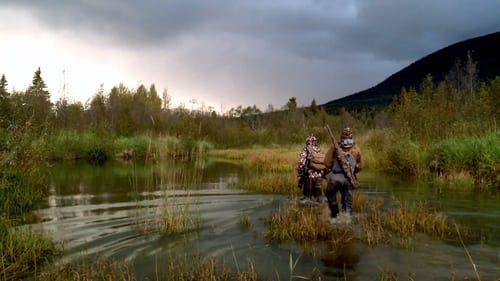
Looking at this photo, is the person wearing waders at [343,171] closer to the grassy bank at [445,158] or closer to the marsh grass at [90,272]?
the marsh grass at [90,272]

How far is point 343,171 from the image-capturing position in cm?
930

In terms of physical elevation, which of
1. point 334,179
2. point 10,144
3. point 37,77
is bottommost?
point 334,179

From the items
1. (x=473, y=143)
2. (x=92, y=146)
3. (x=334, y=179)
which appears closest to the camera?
(x=334, y=179)

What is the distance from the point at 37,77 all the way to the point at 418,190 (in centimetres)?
5403

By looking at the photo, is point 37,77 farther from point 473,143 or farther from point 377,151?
point 473,143

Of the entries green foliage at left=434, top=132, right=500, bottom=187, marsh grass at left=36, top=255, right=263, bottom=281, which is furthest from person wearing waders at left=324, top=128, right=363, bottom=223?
green foliage at left=434, top=132, right=500, bottom=187

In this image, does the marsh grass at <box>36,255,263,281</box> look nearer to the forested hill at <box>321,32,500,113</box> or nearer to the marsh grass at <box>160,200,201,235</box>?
the marsh grass at <box>160,200,201,235</box>

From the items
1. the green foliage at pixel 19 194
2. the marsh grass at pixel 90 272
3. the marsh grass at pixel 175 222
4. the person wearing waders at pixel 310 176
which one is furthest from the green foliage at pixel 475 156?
the green foliage at pixel 19 194

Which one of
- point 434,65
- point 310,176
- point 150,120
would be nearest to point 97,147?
point 150,120

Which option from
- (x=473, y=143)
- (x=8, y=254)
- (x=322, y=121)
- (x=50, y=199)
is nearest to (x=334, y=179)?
(x=8, y=254)

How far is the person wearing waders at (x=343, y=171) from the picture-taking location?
9247mm

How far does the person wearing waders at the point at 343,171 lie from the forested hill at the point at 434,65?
132 metres

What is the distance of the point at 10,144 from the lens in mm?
11992

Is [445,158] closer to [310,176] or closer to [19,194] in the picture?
[310,176]
